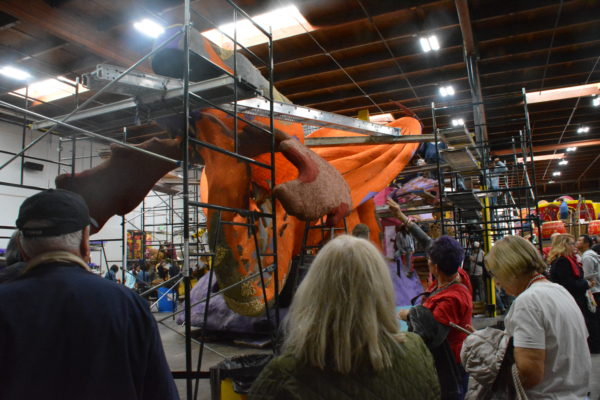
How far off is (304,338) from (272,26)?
8.26 metres

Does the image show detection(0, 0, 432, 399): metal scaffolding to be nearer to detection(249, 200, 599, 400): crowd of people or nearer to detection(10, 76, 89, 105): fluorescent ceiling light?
detection(249, 200, 599, 400): crowd of people

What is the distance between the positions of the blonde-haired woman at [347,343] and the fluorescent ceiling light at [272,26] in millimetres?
7430

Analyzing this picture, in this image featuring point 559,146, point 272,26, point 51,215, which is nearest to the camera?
point 51,215

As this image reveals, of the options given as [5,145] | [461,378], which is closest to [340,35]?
[461,378]

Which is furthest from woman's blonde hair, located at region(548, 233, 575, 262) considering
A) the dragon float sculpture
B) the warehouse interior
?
the dragon float sculpture

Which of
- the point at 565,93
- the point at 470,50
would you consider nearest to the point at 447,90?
the point at 470,50

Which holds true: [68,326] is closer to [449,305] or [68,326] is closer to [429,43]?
[449,305]

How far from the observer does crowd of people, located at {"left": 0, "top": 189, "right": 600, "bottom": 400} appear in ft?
4.38

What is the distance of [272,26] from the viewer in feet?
28.6

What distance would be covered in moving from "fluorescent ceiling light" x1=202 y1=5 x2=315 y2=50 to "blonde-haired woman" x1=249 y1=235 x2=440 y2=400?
743 centimetres

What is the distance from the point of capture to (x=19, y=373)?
1.49 metres

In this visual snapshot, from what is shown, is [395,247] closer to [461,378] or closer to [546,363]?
[461,378]

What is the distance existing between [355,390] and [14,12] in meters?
8.17

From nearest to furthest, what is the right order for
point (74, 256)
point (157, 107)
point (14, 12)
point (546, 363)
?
point (74, 256), point (546, 363), point (157, 107), point (14, 12)
